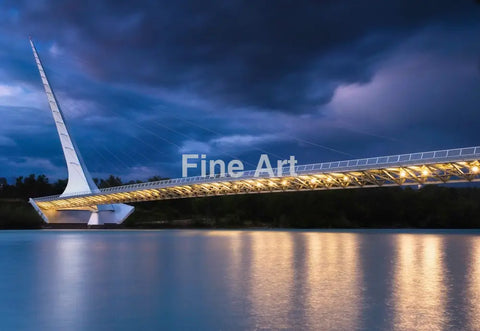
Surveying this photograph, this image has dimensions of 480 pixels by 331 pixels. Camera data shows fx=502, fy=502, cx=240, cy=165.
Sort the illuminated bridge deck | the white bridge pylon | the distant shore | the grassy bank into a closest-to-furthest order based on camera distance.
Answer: the illuminated bridge deck < the white bridge pylon < the grassy bank < the distant shore

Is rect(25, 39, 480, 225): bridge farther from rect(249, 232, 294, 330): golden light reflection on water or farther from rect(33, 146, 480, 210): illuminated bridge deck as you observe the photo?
rect(249, 232, 294, 330): golden light reflection on water

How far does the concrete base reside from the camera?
77375mm

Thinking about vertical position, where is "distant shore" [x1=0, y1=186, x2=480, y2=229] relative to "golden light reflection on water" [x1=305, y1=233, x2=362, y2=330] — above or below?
above

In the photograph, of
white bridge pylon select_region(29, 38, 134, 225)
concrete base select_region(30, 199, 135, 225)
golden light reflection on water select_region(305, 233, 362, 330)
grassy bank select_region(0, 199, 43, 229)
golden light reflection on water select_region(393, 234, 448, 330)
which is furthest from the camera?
grassy bank select_region(0, 199, 43, 229)

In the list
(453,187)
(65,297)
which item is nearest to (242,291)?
(65,297)

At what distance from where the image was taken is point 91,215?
256 feet

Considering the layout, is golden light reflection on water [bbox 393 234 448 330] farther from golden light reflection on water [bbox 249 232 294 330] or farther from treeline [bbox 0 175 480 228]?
treeline [bbox 0 175 480 228]

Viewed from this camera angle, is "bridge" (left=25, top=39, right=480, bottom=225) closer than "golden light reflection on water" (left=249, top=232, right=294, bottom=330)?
No

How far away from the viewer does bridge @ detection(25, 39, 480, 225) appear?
43.2m

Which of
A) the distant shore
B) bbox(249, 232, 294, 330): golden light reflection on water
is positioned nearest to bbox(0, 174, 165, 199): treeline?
the distant shore

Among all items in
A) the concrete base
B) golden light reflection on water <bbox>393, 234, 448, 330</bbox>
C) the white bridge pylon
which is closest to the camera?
golden light reflection on water <bbox>393, 234, 448, 330</bbox>

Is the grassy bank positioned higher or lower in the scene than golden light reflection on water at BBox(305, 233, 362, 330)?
higher

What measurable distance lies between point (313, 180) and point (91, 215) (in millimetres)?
40024

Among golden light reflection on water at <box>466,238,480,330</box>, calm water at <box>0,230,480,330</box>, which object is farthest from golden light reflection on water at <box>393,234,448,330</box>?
golden light reflection on water at <box>466,238,480,330</box>
